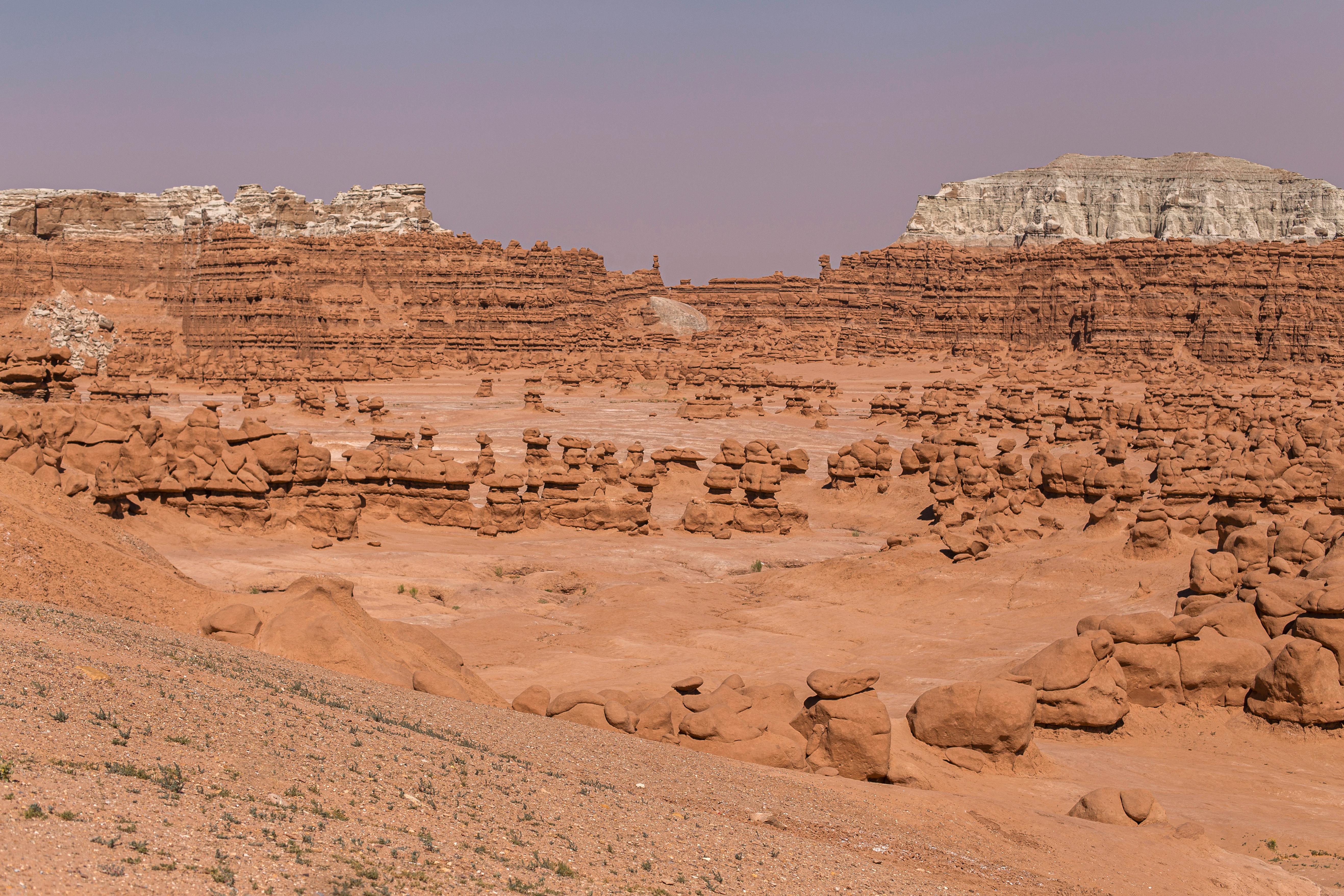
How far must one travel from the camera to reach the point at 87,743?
5168 millimetres

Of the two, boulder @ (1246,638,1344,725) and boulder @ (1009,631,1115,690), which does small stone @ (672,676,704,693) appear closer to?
boulder @ (1009,631,1115,690)

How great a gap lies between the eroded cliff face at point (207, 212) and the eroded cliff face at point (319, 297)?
7.05ft

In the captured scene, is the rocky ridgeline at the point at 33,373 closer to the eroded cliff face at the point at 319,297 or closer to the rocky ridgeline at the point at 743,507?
the rocky ridgeline at the point at 743,507

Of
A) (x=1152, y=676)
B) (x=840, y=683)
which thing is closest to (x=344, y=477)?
(x=840, y=683)

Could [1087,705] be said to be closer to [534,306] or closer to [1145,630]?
[1145,630]

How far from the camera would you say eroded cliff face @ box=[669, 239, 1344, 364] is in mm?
72312

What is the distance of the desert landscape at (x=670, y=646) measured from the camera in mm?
5414

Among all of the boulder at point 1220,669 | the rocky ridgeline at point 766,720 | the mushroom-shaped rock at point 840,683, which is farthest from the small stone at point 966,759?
the boulder at point 1220,669

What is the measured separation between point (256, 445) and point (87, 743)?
54.4 feet

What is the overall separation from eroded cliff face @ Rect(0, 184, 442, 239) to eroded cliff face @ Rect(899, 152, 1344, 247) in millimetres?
51958

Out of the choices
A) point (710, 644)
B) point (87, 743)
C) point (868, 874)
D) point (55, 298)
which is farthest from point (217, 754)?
point (55, 298)

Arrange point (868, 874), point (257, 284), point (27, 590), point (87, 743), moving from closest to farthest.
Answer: point (87, 743) → point (868, 874) → point (27, 590) → point (257, 284)

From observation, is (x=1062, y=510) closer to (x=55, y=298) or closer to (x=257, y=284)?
(x=257, y=284)

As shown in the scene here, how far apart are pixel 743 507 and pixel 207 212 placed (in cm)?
7756
